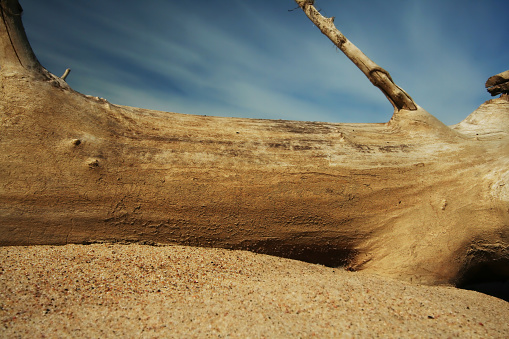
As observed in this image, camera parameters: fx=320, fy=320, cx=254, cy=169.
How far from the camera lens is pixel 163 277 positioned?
2.44 meters

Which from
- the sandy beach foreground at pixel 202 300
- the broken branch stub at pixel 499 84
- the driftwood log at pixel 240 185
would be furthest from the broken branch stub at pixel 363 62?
the sandy beach foreground at pixel 202 300

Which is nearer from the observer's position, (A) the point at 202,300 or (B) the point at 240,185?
(A) the point at 202,300

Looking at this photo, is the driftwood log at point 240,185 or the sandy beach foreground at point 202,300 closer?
the sandy beach foreground at point 202,300

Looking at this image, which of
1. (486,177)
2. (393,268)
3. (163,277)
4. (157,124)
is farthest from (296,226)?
(486,177)

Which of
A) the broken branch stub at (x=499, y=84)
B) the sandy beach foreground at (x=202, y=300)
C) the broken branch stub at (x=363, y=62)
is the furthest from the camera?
the broken branch stub at (x=499, y=84)

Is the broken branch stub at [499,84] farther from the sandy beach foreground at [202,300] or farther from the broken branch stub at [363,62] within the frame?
the sandy beach foreground at [202,300]

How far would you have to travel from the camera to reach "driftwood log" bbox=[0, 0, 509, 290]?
280 centimetres

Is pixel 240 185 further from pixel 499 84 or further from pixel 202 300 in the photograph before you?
pixel 499 84

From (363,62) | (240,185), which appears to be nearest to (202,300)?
(240,185)

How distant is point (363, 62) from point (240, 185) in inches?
103

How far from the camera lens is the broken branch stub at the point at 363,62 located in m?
4.16

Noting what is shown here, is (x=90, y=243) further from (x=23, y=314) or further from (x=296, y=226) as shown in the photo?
(x=296, y=226)

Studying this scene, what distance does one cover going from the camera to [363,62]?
439cm

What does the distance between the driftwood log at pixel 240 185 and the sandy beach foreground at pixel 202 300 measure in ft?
0.91
